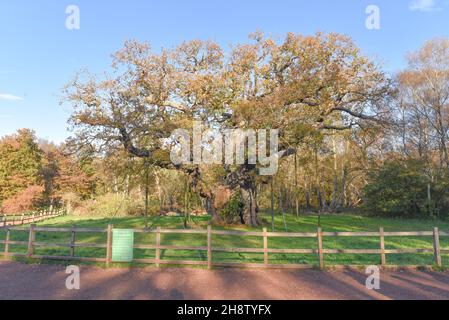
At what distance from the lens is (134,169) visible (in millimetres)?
16484

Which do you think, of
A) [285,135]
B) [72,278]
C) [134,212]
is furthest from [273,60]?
[134,212]

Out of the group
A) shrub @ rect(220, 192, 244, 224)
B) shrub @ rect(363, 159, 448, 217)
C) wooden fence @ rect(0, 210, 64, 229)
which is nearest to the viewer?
shrub @ rect(220, 192, 244, 224)

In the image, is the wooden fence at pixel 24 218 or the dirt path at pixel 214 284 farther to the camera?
the wooden fence at pixel 24 218

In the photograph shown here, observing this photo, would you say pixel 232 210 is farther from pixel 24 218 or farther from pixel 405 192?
pixel 24 218

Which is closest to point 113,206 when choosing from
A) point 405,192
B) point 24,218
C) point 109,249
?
point 24,218

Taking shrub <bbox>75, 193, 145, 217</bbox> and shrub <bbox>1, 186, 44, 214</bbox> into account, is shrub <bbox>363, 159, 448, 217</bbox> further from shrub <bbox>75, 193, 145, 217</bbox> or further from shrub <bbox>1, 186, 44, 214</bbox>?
shrub <bbox>1, 186, 44, 214</bbox>

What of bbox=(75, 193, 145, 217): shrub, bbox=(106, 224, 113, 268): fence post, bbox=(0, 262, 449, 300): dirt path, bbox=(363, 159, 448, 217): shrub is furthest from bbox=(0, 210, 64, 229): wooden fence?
bbox=(363, 159, 448, 217): shrub

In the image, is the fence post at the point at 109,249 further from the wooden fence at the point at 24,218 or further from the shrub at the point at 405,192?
the shrub at the point at 405,192

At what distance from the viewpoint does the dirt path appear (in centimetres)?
628

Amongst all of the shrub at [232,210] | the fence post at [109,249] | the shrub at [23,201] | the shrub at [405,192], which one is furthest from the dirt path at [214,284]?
the shrub at [23,201]

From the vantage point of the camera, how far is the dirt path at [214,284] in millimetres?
6277

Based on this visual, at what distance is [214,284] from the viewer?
7.06 m
